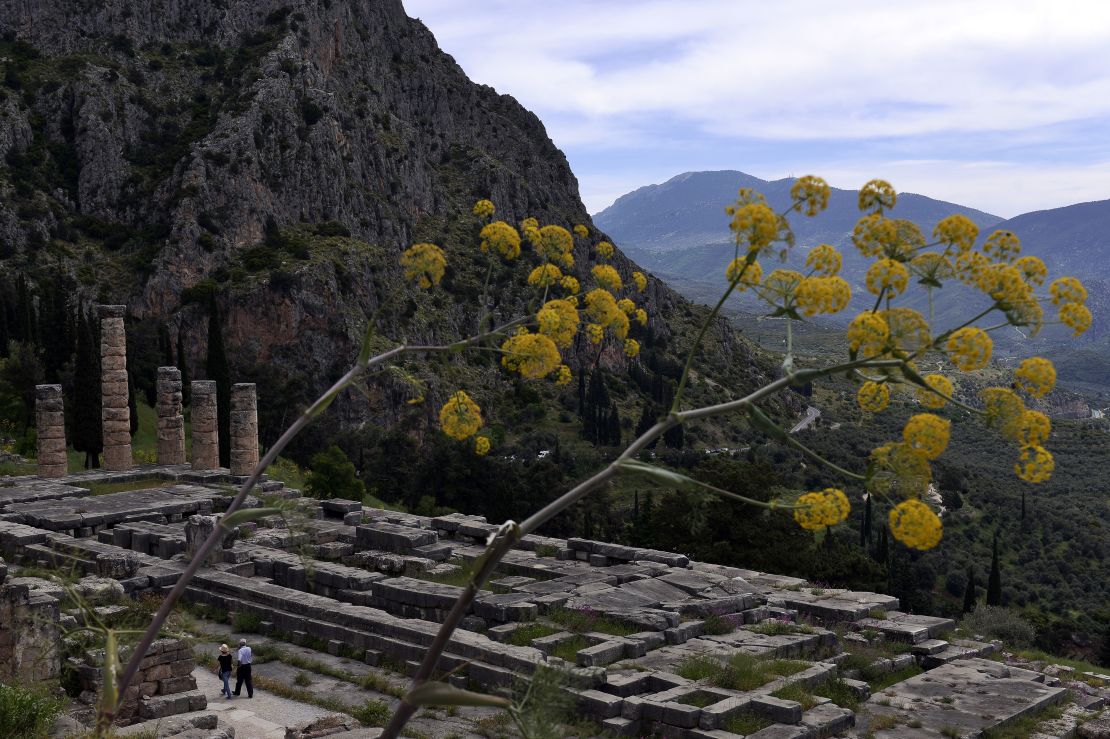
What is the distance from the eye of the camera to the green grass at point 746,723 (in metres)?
15.0

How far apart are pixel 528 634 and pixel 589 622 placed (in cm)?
147

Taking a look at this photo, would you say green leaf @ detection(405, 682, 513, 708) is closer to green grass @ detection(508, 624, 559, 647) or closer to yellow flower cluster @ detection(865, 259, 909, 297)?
yellow flower cluster @ detection(865, 259, 909, 297)

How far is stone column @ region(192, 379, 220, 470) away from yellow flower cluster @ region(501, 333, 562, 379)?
1249 inches

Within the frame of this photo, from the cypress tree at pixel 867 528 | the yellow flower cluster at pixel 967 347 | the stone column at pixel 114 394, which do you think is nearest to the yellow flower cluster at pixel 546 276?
the yellow flower cluster at pixel 967 347

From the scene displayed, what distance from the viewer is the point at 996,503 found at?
7338cm

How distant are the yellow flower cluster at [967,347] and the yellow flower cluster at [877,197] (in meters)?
0.99

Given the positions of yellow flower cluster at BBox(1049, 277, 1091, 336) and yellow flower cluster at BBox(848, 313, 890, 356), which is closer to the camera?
yellow flower cluster at BBox(848, 313, 890, 356)

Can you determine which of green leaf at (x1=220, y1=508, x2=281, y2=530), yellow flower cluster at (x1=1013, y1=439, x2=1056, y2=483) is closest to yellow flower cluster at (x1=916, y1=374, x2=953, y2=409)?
yellow flower cluster at (x1=1013, y1=439, x2=1056, y2=483)

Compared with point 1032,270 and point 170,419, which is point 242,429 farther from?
point 1032,270

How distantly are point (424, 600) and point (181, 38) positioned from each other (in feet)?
297

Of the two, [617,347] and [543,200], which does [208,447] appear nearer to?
[617,347]

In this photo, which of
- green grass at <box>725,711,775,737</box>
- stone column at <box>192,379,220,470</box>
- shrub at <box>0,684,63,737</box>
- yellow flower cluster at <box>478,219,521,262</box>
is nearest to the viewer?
yellow flower cluster at <box>478,219,521,262</box>

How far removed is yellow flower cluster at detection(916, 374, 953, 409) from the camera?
5.27 metres

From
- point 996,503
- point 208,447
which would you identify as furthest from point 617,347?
point 208,447
